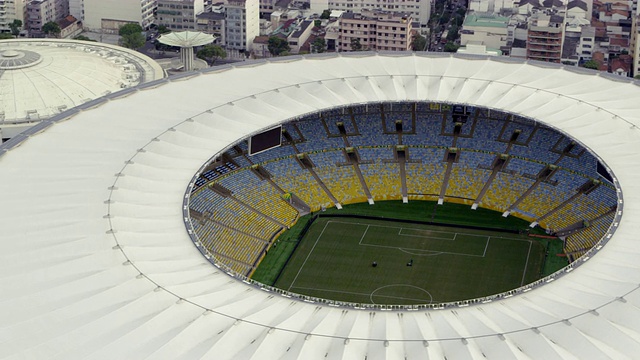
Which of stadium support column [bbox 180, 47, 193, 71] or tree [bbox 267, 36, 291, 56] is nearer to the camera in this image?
stadium support column [bbox 180, 47, 193, 71]

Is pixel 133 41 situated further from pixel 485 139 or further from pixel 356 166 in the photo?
pixel 485 139

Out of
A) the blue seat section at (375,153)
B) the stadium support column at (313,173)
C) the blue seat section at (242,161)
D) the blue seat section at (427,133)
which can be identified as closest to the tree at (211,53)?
the stadium support column at (313,173)

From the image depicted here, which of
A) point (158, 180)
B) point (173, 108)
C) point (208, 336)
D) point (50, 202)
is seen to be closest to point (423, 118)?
point (173, 108)

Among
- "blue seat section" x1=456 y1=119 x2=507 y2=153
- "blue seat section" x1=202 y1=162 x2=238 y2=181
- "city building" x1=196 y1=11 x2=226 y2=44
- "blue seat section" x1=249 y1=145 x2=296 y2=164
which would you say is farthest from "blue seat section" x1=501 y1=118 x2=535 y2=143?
"city building" x1=196 y1=11 x2=226 y2=44

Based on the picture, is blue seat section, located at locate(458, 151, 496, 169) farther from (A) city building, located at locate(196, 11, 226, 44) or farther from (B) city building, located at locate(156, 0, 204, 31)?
(B) city building, located at locate(156, 0, 204, 31)

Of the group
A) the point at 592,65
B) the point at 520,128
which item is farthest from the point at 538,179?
the point at 592,65

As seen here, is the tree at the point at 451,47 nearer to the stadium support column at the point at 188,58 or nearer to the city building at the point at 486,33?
the city building at the point at 486,33

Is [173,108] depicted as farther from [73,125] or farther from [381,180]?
[381,180]

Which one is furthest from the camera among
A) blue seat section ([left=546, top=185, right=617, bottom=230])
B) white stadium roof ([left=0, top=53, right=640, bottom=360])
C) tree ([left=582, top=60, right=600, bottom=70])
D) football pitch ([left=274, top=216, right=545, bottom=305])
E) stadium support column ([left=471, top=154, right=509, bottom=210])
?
tree ([left=582, top=60, right=600, bottom=70])
